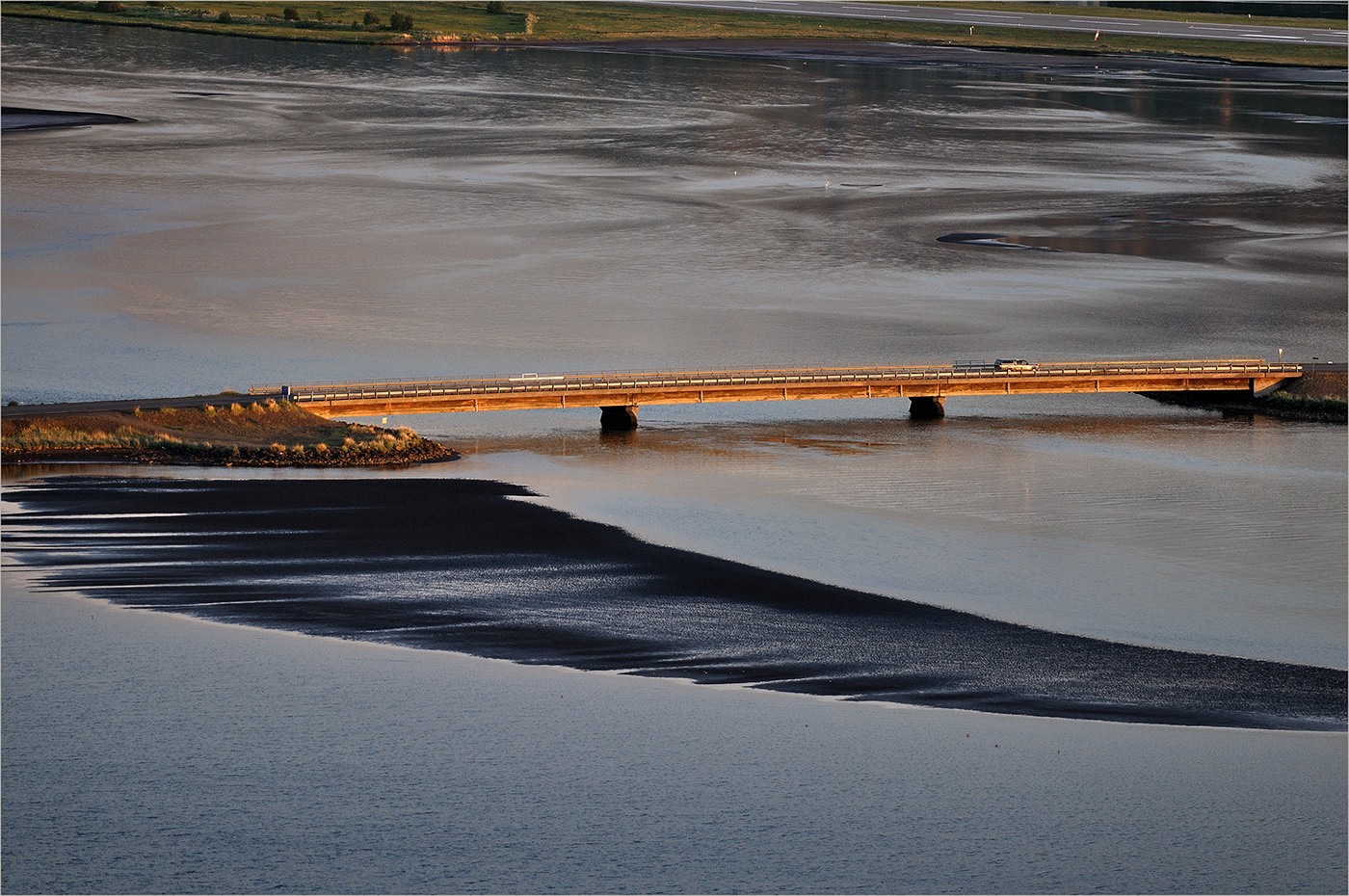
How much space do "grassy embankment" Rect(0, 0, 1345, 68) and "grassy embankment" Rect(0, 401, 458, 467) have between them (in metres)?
123

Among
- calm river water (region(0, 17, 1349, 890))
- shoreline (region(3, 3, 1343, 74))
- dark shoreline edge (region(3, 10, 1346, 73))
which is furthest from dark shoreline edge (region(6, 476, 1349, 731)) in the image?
shoreline (region(3, 3, 1343, 74))

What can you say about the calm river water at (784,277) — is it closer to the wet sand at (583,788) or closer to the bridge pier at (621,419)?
the wet sand at (583,788)

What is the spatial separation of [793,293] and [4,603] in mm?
61670

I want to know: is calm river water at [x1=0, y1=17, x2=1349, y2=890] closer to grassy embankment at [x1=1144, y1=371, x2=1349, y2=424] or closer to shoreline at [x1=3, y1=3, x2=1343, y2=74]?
grassy embankment at [x1=1144, y1=371, x2=1349, y2=424]

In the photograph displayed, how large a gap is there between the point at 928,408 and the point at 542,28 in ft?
418

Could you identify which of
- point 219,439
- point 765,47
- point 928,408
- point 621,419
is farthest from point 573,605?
point 765,47

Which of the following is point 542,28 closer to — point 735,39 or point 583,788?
point 735,39

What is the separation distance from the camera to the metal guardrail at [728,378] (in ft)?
212

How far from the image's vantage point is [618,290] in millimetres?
97312

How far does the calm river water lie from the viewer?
48.8 meters

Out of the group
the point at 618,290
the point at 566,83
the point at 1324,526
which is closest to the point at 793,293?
the point at 618,290

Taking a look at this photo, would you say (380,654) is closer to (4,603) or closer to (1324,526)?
(4,603)

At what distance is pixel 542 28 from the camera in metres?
188

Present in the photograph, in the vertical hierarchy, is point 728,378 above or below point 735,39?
below
